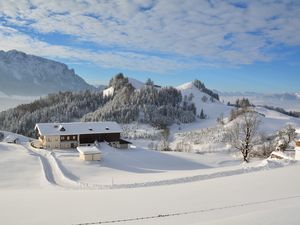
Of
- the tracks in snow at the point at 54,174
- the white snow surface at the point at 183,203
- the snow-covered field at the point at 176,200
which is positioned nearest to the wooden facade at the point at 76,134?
the tracks in snow at the point at 54,174

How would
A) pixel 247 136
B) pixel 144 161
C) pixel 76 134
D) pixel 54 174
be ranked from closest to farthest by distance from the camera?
pixel 54 174, pixel 247 136, pixel 144 161, pixel 76 134

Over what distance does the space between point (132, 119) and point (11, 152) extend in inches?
A: 4788

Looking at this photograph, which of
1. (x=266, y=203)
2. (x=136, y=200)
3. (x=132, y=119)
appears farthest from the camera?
(x=132, y=119)

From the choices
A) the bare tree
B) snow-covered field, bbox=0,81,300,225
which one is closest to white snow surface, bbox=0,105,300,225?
snow-covered field, bbox=0,81,300,225

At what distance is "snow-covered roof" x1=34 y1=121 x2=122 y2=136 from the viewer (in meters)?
62.6

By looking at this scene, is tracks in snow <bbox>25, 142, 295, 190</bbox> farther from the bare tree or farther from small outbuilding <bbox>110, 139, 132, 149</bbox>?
small outbuilding <bbox>110, 139, 132, 149</bbox>

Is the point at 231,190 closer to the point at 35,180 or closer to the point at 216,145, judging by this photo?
the point at 35,180

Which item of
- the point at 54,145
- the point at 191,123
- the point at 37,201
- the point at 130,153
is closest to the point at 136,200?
the point at 37,201

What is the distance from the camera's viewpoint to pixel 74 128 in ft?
212

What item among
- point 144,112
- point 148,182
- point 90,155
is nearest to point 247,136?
point 90,155

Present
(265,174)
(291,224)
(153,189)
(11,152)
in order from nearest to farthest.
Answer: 1. (291,224)
2. (153,189)
3. (265,174)
4. (11,152)

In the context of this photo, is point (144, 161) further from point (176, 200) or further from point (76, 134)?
point (176, 200)

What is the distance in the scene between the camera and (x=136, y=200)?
60.4 feet

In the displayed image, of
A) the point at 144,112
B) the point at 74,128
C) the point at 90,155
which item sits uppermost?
the point at 144,112
